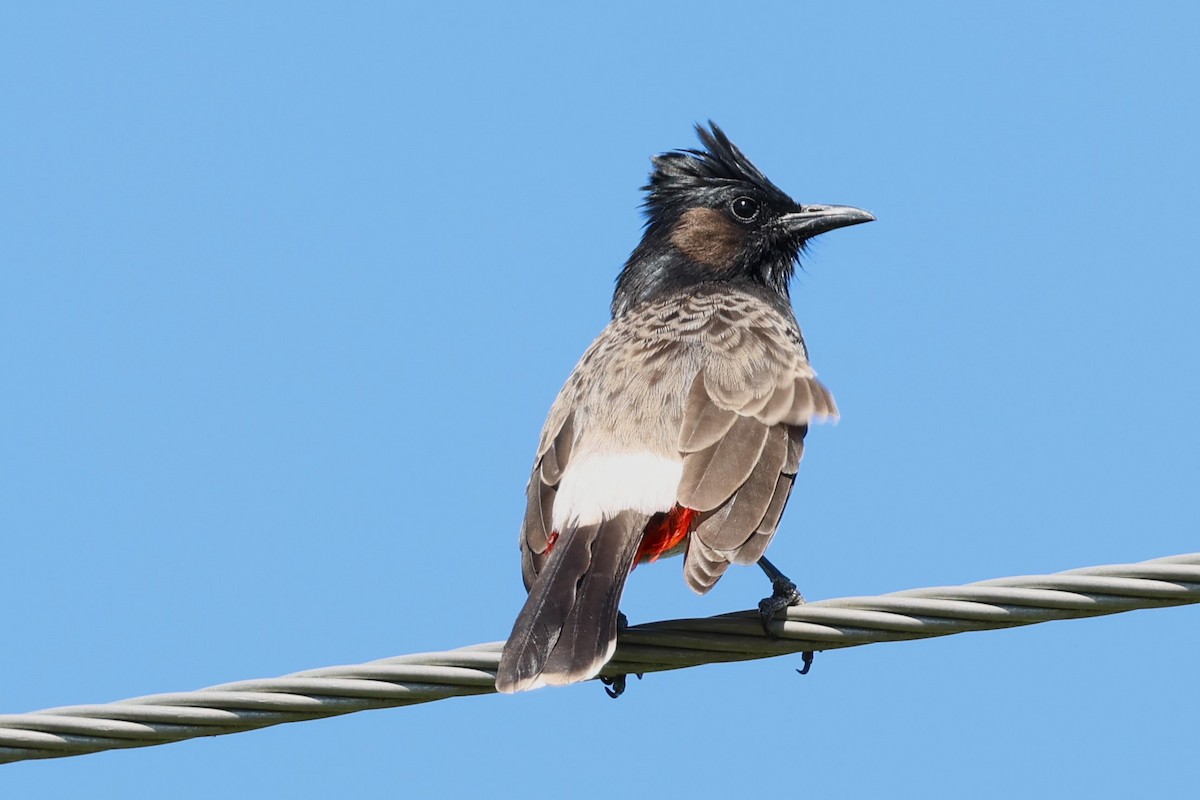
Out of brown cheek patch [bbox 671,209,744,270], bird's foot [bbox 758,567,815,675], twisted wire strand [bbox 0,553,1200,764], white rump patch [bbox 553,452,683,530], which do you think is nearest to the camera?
twisted wire strand [bbox 0,553,1200,764]

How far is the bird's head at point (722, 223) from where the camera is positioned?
324 inches

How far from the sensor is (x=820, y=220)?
8.31m

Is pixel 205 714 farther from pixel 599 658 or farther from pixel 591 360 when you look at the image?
pixel 591 360

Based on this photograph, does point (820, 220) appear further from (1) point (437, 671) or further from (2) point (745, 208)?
(1) point (437, 671)

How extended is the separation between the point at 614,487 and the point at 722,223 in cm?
273

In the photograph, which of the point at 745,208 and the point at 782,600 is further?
→ the point at 745,208

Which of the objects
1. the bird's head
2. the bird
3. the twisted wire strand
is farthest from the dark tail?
the bird's head

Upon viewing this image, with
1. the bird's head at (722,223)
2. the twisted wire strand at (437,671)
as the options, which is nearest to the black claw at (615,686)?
the twisted wire strand at (437,671)

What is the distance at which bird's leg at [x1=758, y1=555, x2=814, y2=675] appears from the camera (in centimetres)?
473

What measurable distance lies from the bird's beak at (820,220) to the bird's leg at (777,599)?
2632mm

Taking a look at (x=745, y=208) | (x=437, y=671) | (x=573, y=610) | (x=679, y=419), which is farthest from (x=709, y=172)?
(x=437, y=671)

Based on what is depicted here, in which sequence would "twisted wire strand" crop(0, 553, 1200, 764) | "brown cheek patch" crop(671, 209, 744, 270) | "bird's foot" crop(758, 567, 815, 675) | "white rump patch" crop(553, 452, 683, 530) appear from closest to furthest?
"twisted wire strand" crop(0, 553, 1200, 764), "bird's foot" crop(758, 567, 815, 675), "white rump patch" crop(553, 452, 683, 530), "brown cheek patch" crop(671, 209, 744, 270)

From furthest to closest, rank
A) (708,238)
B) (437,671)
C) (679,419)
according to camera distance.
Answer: (708,238), (679,419), (437,671)

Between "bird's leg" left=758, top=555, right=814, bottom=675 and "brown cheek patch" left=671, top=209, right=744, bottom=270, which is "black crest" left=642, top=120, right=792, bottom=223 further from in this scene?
"bird's leg" left=758, top=555, right=814, bottom=675
